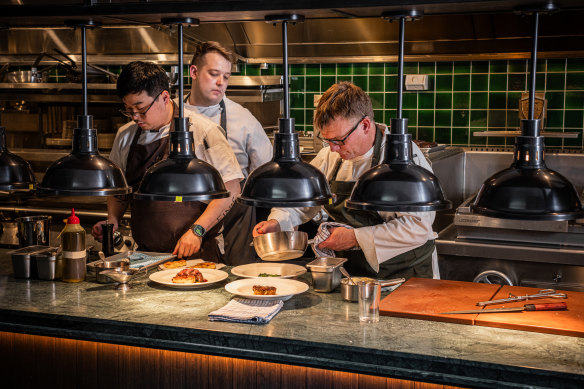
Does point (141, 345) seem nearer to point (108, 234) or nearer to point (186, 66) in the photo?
point (108, 234)

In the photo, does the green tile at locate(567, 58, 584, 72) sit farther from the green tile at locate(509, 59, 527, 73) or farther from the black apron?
the black apron

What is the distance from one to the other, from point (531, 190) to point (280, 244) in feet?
5.65

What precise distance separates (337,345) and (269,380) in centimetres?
40

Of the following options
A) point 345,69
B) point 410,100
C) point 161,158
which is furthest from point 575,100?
point 161,158

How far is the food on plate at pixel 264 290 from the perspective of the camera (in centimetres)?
297

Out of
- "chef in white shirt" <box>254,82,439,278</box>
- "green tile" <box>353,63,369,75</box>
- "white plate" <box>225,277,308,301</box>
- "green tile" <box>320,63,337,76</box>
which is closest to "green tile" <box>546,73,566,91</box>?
"green tile" <box>353,63,369,75</box>

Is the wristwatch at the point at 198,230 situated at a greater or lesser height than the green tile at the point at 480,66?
lesser

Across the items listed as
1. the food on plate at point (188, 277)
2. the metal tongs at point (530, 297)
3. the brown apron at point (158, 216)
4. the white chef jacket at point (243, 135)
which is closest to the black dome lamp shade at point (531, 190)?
the metal tongs at point (530, 297)

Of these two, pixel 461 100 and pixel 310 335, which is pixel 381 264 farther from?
pixel 461 100

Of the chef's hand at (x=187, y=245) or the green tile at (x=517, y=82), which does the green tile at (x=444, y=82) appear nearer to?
the green tile at (x=517, y=82)

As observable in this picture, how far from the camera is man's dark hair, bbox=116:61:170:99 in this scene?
3781 millimetres

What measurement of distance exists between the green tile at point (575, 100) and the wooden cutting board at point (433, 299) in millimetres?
3130

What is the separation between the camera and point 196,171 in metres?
2.23

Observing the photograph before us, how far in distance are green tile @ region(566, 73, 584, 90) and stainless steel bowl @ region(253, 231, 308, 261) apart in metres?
3.34
